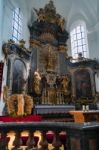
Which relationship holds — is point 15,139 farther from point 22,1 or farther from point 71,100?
point 22,1

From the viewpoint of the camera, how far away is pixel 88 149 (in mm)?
1784

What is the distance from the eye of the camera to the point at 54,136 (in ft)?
7.14

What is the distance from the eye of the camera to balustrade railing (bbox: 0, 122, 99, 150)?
182cm

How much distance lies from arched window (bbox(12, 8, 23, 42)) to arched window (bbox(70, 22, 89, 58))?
5.09 metres

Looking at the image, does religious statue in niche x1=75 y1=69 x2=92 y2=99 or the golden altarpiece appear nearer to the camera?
the golden altarpiece

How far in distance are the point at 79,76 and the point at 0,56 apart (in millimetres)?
5834

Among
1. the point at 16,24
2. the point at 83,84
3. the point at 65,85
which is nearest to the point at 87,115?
the point at 65,85

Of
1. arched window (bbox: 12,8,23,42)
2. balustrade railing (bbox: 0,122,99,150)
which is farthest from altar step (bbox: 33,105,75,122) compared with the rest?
balustrade railing (bbox: 0,122,99,150)

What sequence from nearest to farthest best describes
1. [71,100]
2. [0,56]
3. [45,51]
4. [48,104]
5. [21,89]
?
[0,56]
[21,89]
[48,104]
[71,100]
[45,51]

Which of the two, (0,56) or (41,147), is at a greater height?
(0,56)

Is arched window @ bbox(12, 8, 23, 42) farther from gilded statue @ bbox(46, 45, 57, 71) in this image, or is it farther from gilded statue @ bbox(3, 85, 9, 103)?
gilded statue @ bbox(3, 85, 9, 103)

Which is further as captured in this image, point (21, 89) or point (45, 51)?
point (45, 51)

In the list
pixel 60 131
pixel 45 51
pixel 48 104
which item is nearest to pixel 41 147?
pixel 60 131

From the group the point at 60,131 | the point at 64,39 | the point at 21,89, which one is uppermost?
the point at 64,39
